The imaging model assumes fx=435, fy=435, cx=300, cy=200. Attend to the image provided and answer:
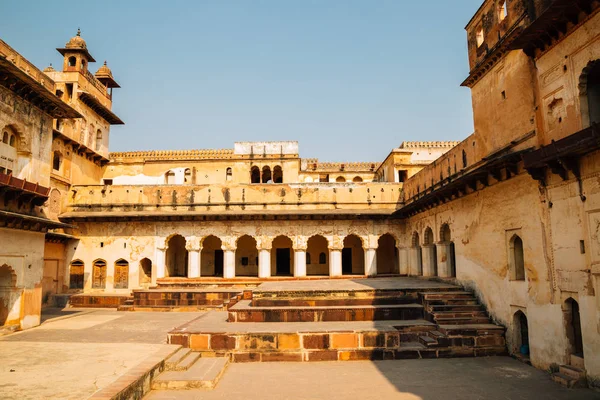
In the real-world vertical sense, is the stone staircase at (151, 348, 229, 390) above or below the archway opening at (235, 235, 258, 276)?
below

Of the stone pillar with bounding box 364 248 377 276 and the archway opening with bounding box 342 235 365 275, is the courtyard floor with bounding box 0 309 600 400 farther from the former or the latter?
the archway opening with bounding box 342 235 365 275

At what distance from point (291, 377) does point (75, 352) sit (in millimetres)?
4638

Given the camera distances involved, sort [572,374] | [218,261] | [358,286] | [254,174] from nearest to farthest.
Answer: [572,374] < [358,286] < [218,261] < [254,174]

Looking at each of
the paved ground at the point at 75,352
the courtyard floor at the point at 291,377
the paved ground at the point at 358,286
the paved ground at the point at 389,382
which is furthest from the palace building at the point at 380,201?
the paved ground at the point at 75,352

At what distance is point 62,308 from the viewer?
18609mm

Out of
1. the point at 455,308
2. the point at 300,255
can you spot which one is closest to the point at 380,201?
the point at 300,255

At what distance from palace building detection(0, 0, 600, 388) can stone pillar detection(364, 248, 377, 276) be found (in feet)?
0.22

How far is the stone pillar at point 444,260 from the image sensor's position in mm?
14936

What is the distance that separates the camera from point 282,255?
79.2 ft

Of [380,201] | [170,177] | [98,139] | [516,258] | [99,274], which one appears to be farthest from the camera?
[170,177]

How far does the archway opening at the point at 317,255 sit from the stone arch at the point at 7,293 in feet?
47.1

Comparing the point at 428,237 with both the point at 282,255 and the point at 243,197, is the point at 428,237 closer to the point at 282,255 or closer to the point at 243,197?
→ the point at 243,197

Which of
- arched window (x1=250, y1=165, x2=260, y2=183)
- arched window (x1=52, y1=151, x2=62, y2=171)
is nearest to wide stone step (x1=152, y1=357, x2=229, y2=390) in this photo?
arched window (x1=52, y1=151, x2=62, y2=171)

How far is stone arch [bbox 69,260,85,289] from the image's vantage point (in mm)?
20109
